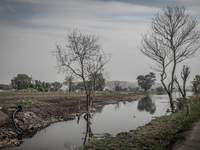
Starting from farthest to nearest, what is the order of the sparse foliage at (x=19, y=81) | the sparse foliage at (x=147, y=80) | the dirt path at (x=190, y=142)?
the sparse foliage at (x=147, y=80) < the sparse foliage at (x=19, y=81) < the dirt path at (x=190, y=142)

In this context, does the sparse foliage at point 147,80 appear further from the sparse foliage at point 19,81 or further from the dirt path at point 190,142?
the dirt path at point 190,142

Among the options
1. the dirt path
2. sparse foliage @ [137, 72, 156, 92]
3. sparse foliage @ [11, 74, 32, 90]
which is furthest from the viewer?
sparse foliage @ [137, 72, 156, 92]

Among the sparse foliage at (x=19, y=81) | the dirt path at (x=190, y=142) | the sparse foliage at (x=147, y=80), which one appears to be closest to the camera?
the dirt path at (x=190, y=142)

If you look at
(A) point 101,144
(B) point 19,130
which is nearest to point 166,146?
(A) point 101,144

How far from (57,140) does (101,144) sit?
3.80m

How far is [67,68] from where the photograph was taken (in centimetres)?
1653

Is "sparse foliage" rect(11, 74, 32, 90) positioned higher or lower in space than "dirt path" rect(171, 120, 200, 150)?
higher

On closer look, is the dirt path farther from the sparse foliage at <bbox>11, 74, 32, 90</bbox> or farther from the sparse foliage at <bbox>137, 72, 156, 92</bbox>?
the sparse foliage at <bbox>137, 72, 156, 92</bbox>

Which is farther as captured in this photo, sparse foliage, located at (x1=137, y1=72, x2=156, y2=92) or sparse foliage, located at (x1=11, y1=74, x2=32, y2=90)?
sparse foliage, located at (x1=137, y1=72, x2=156, y2=92)

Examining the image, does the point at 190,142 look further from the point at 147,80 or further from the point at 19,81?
the point at 147,80

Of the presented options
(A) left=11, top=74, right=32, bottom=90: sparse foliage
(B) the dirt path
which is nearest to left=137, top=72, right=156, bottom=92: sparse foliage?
(A) left=11, top=74, right=32, bottom=90: sparse foliage

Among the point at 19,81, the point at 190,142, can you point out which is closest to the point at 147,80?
the point at 19,81

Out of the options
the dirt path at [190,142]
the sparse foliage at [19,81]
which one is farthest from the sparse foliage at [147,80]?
the dirt path at [190,142]

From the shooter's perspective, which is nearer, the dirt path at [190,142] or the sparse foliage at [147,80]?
the dirt path at [190,142]
